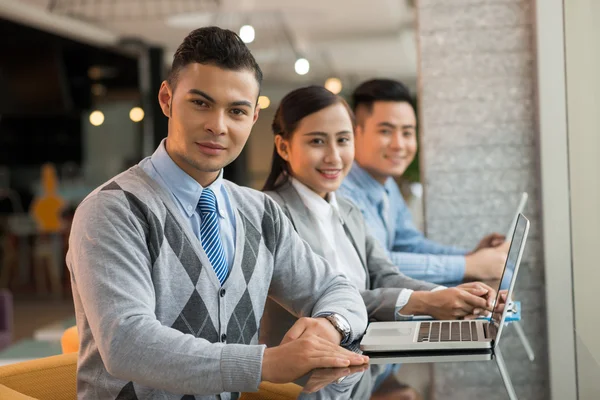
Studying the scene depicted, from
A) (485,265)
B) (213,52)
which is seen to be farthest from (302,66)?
(213,52)

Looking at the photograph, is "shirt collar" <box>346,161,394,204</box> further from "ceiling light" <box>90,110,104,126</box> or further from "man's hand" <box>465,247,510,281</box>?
"ceiling light" <box>90,110,104,126</box>

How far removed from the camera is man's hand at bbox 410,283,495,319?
6.32ft

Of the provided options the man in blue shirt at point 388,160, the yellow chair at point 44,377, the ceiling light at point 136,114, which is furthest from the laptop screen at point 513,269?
the ceiling light at point 136,114

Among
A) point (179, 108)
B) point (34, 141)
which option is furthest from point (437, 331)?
point (34, 141)

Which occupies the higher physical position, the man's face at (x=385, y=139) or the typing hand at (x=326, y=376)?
the man's face at (x=385, y=139)

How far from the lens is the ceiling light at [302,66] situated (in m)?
6.29

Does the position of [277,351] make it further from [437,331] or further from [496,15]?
[496,15]

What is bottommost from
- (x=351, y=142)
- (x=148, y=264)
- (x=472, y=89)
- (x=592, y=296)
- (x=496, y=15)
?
(x=592, y=296)

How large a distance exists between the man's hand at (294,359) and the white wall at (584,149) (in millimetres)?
1341

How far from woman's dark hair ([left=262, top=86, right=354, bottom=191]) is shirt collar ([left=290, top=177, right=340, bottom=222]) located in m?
0.06


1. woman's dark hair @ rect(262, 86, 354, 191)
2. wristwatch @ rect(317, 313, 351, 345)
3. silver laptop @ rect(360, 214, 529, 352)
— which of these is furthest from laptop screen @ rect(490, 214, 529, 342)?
woman's dark hair @ rect(262, 86, 354, 191)

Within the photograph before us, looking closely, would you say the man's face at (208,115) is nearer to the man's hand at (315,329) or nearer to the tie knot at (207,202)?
the tie knot at (207,202)

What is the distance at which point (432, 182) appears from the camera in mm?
3852

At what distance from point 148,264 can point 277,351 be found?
0.86 feet
